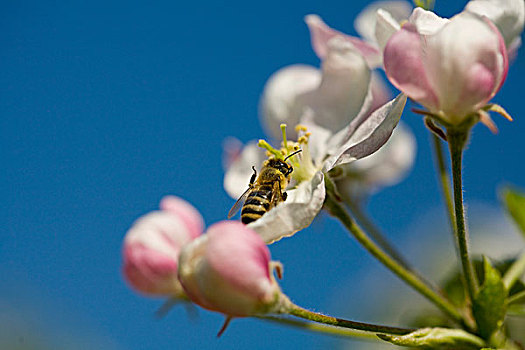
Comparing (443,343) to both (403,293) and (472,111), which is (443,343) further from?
(403,293)

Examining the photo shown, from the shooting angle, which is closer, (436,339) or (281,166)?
(436,339)

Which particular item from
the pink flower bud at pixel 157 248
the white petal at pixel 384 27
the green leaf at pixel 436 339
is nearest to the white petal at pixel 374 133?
the white petal at pixel 384 27

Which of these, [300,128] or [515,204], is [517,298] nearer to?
[515,204]

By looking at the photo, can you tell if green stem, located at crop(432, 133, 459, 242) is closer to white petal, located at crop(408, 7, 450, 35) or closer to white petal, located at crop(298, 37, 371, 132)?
white petal, located at crop(298, 37, 371, 132)

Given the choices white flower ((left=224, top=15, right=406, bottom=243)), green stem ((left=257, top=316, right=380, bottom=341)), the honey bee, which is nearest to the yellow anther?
white flower ((left=224, top=15, right=406, bottom=243))

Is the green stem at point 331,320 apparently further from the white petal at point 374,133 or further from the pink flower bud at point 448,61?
the pink flower bud at point 448,61

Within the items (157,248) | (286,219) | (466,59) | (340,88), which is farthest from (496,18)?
(157,248)
